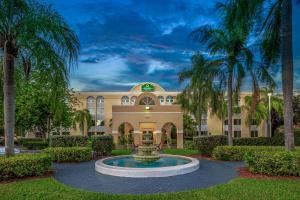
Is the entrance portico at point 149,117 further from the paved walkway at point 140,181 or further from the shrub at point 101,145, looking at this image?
the paved walkway at point 140,181

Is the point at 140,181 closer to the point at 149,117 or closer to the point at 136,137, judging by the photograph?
the point at 136,137

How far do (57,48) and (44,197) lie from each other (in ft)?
18.6

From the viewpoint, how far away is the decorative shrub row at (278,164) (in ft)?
33.0

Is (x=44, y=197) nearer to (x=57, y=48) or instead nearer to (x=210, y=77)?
(x=57, y=48)

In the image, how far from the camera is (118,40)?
20.0 meters

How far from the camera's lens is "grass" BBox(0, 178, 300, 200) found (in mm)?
7523

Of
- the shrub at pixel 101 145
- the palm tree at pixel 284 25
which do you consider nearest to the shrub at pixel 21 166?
the shrub at pixel 101 145

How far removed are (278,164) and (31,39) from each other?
1099 centimetres

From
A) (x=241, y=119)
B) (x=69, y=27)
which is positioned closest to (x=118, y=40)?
(x=69, y=27)

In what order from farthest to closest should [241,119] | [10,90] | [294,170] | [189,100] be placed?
[241,119]
[189,100]
[10,90]
[294,170]

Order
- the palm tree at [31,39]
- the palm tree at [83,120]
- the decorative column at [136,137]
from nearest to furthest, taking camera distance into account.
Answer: the palm tree at [31,39] < the decorative column at [136,137] < the palm tree at [83,120]

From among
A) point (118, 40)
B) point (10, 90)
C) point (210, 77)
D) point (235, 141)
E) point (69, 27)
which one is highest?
point (118, 40)

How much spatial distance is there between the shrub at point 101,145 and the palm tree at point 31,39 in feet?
28.5

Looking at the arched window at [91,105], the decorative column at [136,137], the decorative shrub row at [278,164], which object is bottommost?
the decorative column at [136,137]
